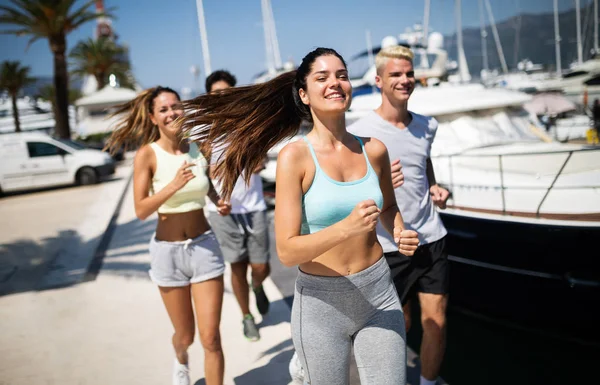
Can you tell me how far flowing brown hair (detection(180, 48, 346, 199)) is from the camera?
253 centimetres

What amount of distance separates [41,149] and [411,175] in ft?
49.6

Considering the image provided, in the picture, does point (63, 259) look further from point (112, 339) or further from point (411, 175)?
point (411, 175)

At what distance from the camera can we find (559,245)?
4.68m

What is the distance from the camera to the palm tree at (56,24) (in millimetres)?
21516

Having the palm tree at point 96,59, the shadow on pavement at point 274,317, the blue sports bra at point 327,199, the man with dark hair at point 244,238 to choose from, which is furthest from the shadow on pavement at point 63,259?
the palm tree at point 96,59

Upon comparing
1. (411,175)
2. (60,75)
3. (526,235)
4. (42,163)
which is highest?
(60,75)

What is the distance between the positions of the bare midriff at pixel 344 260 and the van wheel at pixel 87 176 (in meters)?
15.3

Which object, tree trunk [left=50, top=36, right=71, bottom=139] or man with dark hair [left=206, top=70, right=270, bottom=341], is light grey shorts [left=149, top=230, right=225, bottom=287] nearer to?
man with dark hair [left=206, top=70, right=270, bottom=341]

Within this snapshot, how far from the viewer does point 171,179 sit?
3393 mm

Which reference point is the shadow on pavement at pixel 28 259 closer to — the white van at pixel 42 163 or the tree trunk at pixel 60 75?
the white van at pixel 42 163

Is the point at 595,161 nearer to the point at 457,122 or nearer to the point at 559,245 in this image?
the point at 559,245

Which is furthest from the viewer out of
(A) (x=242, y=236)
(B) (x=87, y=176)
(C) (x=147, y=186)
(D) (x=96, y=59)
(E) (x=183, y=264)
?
(D) (x=96, y=59)

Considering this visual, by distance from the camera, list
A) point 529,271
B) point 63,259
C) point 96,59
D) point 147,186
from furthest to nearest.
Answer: point 96,59 → point 63,259 → point 529,271 → point 147,186

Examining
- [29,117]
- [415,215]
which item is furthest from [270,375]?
[29,117]
